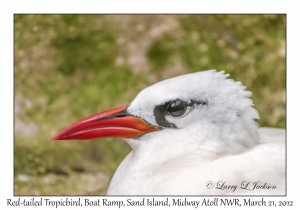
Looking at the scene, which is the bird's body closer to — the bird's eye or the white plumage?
the white plumage

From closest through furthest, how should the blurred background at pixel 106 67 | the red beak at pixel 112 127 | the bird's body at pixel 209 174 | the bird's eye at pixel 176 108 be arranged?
the bird's body at pixel 209 174, the bird's eye at pixel 176 108, the red beak at pixel 112 127, the blurred background at pixel 106 67

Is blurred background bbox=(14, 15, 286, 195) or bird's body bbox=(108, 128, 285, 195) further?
blurred background bbox=(14, 15, 286, 195)

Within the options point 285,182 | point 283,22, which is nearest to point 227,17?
point 283,22

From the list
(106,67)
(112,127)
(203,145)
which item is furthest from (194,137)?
(106,67)

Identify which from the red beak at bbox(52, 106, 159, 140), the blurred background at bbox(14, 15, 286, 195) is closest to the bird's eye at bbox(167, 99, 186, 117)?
the red beak at bbox(52, 106, 159, 140)

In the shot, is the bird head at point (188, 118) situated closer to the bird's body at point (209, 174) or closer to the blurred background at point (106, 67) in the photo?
the bird's body at point (209, 174)

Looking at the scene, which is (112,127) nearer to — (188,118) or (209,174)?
(188,118)

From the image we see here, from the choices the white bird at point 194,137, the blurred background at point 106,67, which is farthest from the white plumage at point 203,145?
the blurred background at point 106,67
